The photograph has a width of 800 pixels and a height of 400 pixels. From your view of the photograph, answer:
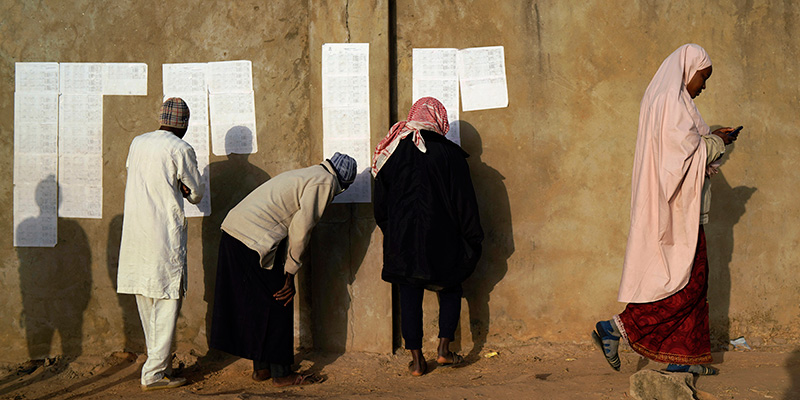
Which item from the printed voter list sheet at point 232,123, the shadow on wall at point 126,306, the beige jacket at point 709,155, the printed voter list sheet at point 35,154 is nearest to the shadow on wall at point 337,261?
the printed voter list sheet at point 232,123

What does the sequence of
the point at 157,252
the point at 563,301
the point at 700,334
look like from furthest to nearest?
1. the point at 563,301
2. the point at 157,252
3. the point at 700,334

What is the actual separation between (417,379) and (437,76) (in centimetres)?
216


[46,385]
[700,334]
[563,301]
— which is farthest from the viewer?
[563,301]

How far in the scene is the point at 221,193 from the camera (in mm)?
4758

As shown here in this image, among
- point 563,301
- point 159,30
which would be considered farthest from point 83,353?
point 563,301

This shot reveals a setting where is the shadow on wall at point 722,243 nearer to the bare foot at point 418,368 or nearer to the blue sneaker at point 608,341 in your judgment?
the blue sneaker at point 608,341

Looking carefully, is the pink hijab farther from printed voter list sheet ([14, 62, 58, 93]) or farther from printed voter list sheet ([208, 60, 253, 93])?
printed voter list sheet ([14, 62, 58, 93])

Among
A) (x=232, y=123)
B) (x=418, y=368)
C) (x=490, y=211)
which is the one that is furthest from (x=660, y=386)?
(x=232, y=123)

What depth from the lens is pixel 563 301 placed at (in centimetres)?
471

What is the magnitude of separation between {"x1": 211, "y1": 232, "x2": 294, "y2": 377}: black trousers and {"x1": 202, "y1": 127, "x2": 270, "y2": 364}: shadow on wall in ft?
2.23

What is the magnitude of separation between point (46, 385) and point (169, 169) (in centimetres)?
184

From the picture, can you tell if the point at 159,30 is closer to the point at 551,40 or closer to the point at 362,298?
the point at 362,298

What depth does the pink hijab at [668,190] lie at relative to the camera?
11.7ft

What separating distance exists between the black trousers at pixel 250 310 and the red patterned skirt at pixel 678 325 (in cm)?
212
